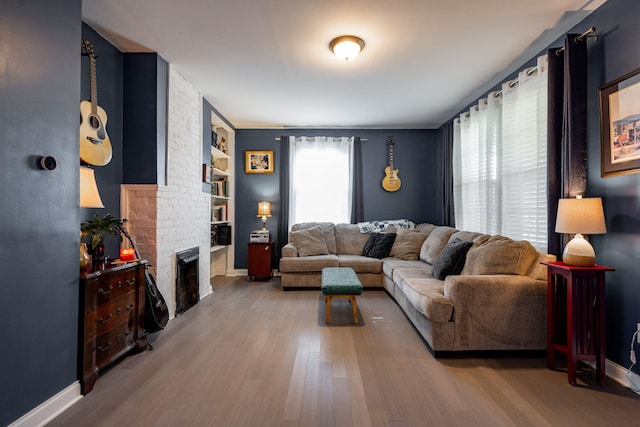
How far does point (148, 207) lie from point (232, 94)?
187 cm

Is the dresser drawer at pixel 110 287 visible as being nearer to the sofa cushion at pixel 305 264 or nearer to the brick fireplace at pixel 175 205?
the brick fireplace at pixel 175 205

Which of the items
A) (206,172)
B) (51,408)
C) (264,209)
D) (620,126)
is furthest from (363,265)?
(51,408)

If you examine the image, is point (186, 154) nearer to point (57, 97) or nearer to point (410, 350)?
point (57, 97)

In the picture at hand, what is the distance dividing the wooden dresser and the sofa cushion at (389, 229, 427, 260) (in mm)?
3401

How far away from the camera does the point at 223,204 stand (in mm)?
5543

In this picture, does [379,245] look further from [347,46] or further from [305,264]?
[347,46]

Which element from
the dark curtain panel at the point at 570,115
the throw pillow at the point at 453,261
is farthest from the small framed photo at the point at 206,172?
the dark curtain panel at the point at 570,115

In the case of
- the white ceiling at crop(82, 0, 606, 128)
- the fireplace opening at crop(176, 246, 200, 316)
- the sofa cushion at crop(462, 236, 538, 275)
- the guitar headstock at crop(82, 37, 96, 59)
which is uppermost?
the white ceiling at crop(82, 0, 606, 128)

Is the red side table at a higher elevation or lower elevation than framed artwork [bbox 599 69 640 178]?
lower

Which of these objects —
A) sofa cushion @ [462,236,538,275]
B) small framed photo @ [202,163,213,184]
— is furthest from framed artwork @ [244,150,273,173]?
sofa cushion @ [462,236,538,275]

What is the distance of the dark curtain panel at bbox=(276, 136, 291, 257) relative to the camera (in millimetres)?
5473

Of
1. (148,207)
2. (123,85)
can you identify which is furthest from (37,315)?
(123,85)

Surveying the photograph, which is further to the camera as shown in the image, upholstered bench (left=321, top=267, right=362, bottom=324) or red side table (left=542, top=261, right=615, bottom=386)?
upholstered bench (left=321, top=267, right=362, bottom=324)

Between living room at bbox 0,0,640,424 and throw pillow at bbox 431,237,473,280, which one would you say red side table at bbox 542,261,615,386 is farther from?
throw pillow at bbox 431,237,473,280
